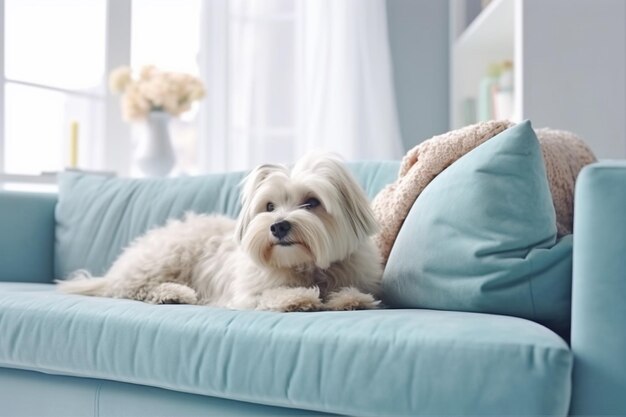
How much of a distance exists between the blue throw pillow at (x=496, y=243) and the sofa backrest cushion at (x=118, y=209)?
1002 mm

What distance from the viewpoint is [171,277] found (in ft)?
7.80

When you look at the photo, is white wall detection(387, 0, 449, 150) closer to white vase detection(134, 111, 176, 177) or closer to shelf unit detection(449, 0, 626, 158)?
white vase detection(134, 111, 176, 177)

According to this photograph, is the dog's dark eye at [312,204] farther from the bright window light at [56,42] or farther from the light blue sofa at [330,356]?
the bright window light at [56,42]

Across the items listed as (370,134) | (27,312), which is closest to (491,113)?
(370,134)

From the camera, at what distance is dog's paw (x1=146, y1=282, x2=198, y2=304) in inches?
85.5

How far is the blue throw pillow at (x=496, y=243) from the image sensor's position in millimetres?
1657

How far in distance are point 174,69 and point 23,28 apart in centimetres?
78

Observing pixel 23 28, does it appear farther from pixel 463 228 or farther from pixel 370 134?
pixel 463 228

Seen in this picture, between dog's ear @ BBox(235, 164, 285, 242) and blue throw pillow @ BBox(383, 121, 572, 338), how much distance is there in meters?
0.40

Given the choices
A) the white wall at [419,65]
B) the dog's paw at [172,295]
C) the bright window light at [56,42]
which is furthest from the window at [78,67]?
the dog's paw at [172,295]

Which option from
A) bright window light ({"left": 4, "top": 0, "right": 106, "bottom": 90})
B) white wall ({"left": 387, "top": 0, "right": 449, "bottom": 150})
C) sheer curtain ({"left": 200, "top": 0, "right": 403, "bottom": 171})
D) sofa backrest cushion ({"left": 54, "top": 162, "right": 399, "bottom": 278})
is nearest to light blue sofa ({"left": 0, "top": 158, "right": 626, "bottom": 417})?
sofa backrest cushion ({"left": 54, "top": 162, "right": 399, "bottom": 278})

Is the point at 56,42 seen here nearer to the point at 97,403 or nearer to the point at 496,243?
the point at 97,403

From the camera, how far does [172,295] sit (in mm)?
2176

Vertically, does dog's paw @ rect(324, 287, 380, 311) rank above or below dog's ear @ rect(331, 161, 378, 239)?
below
